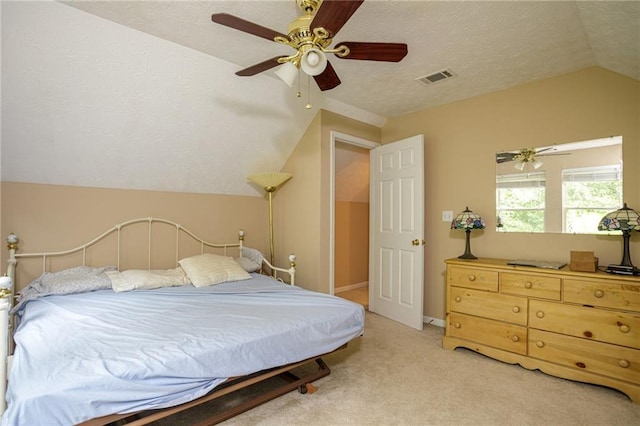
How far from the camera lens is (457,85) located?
2996 millimetres

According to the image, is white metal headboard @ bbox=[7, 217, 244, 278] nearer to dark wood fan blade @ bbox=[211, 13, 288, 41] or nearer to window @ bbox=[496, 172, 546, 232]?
dark wood fan blade @ bbox=[211, 13, 288, 41]

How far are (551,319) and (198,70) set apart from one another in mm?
3345

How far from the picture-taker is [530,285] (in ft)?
8.09

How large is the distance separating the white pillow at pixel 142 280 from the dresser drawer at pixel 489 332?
96.6 inches

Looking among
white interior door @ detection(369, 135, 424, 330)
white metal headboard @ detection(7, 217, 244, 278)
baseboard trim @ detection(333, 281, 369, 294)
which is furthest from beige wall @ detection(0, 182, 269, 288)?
baseboard trim @ detection(333, 281, 369, 294)

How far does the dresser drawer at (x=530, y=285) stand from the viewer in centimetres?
237

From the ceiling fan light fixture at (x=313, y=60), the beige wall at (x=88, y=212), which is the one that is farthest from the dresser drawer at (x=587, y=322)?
the beige wall at (x=88, y=212)

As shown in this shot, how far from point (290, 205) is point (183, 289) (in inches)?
61.7

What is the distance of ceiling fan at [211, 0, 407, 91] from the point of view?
4.60 ft

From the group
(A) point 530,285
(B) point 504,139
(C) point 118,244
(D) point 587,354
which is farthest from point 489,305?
(C) point 118,244

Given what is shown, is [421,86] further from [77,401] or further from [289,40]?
[77,401]

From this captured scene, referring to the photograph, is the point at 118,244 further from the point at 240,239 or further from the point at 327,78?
the point at 327,78

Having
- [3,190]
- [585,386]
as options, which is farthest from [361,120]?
[3,190]

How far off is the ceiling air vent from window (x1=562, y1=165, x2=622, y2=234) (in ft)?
4.34
